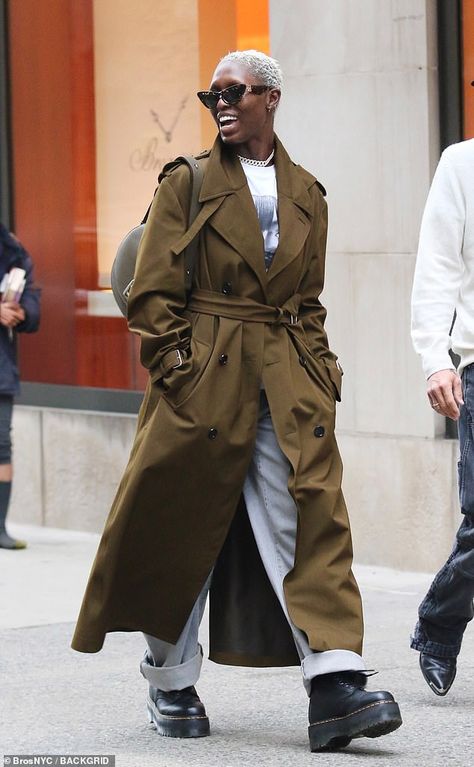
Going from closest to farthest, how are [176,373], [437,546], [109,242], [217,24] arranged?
[176,373] < [437,546] < [217,24] < [109,242]

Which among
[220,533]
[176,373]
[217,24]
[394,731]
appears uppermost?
[217,24]

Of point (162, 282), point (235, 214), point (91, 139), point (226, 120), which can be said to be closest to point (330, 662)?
point (162, 282)

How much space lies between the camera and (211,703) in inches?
223

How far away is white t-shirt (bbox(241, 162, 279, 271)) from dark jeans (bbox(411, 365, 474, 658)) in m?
0.79

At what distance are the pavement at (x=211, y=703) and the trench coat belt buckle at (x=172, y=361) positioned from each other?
1.09m

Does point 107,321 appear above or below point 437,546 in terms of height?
above

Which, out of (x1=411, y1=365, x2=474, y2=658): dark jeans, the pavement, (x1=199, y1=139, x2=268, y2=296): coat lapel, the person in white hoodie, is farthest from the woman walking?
(x1=411, y1=365, x2=474, y2=658): dark jeans

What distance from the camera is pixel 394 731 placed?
5062 millimetres

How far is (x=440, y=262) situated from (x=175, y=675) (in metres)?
1.48

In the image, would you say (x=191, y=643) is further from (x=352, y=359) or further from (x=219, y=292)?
(x=352, y=359)

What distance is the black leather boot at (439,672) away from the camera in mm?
5527

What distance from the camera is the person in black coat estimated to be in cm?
930

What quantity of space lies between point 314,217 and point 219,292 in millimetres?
384

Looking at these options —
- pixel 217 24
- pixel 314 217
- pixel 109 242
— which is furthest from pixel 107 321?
pixel 314 217
